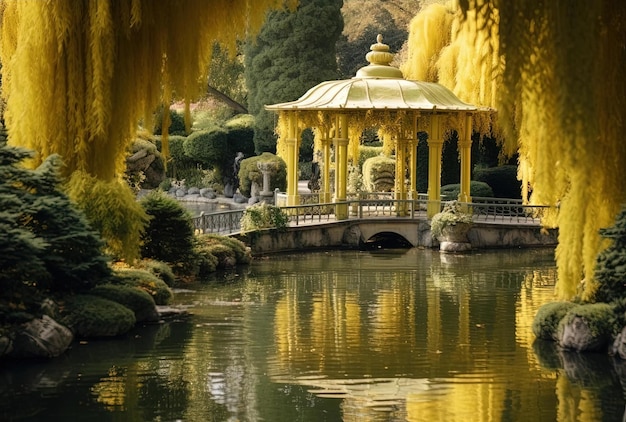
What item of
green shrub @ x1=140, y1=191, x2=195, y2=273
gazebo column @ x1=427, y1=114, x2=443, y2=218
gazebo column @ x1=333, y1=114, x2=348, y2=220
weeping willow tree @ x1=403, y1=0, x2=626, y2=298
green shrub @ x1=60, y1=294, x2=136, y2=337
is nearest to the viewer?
weeping willow tree @ x1=403, y1=0, x2=626, y2=298

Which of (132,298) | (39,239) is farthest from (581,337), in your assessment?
(39,239)

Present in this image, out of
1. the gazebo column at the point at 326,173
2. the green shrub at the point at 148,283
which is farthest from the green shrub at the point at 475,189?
the green shrub at the point at 148,283

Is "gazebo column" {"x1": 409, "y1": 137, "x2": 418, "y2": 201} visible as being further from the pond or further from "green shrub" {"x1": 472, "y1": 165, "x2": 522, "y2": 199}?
the pond

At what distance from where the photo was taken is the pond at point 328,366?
13.8 meters

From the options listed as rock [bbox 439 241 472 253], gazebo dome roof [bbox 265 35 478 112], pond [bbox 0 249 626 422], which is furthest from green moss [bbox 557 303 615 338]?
gazebo dome roof [bbox 265 35 478 112]

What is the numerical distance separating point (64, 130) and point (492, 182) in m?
23.0

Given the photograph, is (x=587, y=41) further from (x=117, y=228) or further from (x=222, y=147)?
(x=222, y=147)

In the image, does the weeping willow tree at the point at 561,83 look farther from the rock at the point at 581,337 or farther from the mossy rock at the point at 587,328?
the rock at the point at 581,337

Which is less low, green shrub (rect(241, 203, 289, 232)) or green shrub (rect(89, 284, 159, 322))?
green shrub (rect(241, 203, 289, 232))

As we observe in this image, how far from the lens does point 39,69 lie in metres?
16.8

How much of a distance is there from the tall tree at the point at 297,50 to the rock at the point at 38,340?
29.7 meters

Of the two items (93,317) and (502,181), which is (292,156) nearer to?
(502,181)

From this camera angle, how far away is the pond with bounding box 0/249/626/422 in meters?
13.8

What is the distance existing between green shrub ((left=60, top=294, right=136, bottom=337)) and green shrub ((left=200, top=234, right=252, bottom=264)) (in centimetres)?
963
